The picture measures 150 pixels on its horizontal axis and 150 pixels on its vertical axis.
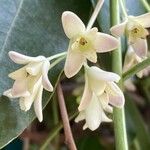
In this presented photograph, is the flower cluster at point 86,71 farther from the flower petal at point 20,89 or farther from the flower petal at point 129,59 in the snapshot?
the flower petal at point 129,59

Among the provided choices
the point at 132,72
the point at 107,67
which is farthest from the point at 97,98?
the point at 107,67

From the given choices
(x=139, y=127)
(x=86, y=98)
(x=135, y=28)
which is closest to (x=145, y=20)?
(x=135, y=28)

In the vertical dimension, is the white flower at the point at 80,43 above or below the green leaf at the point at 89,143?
above

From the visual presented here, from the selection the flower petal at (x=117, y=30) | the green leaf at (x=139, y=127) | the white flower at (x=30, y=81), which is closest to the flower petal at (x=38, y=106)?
the white flower at (x=30, y=81)

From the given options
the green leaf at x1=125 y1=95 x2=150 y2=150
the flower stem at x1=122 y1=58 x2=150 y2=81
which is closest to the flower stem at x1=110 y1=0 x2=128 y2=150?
the flower stem at x1=122 y1=58 x2=150 y2=81

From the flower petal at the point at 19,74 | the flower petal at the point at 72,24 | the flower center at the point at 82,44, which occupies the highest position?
the flower petal at the point at 72,24

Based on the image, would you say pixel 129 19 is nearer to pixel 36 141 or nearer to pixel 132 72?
pixel 132 72

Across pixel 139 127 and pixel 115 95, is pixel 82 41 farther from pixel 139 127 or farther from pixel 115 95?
pixel 139 127
